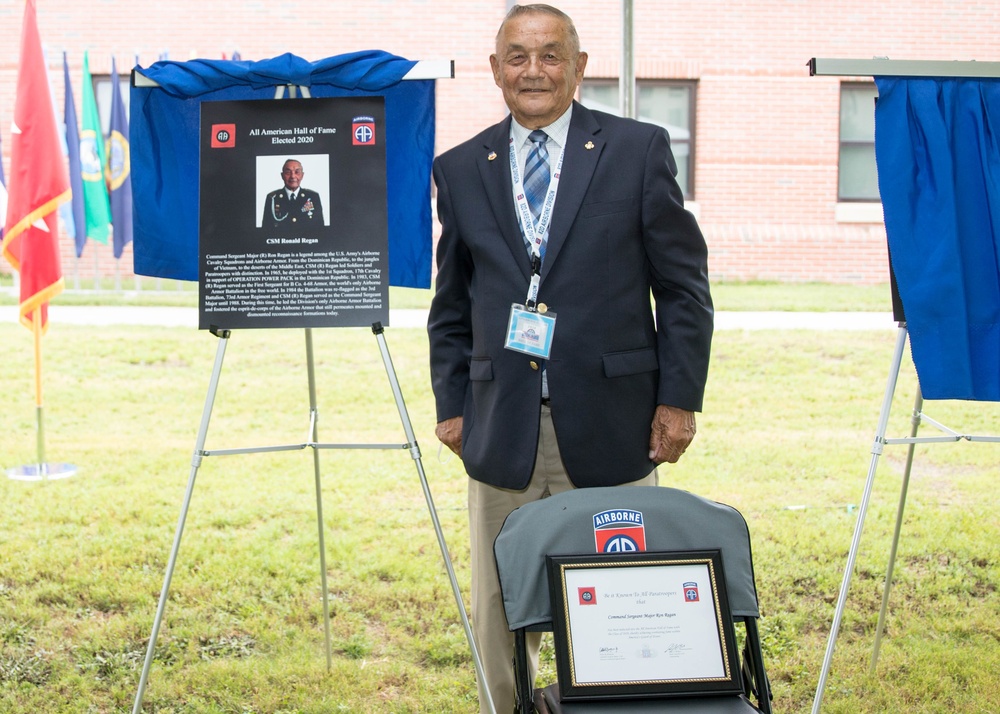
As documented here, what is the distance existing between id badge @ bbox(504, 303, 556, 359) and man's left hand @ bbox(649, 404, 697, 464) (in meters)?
0.32

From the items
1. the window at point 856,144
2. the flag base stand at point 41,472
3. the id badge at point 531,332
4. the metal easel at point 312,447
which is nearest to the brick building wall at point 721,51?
the window at point 856,144

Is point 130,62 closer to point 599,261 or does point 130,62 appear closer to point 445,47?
point 445,47

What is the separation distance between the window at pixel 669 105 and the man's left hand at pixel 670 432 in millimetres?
8995

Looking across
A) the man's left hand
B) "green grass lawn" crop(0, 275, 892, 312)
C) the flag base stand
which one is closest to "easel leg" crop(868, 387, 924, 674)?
the man's left hand

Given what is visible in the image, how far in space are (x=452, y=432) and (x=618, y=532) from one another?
22.7 inches

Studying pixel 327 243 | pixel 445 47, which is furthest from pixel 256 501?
pixel 445 47

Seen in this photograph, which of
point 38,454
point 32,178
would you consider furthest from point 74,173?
point 38,454

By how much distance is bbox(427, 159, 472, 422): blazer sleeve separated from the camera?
255cm

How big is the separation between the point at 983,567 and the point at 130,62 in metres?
10.1

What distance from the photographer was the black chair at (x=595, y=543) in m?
2.10

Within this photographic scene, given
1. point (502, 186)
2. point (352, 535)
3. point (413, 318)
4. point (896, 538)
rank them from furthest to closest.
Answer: point (413, 318)
point (352, 535)
point (896, 538)
point (502, 186)

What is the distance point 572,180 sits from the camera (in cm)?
236

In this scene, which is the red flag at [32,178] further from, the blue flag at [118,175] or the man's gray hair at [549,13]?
the man's gray hair at [549,13]

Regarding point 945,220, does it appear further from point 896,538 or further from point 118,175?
point 118,175
